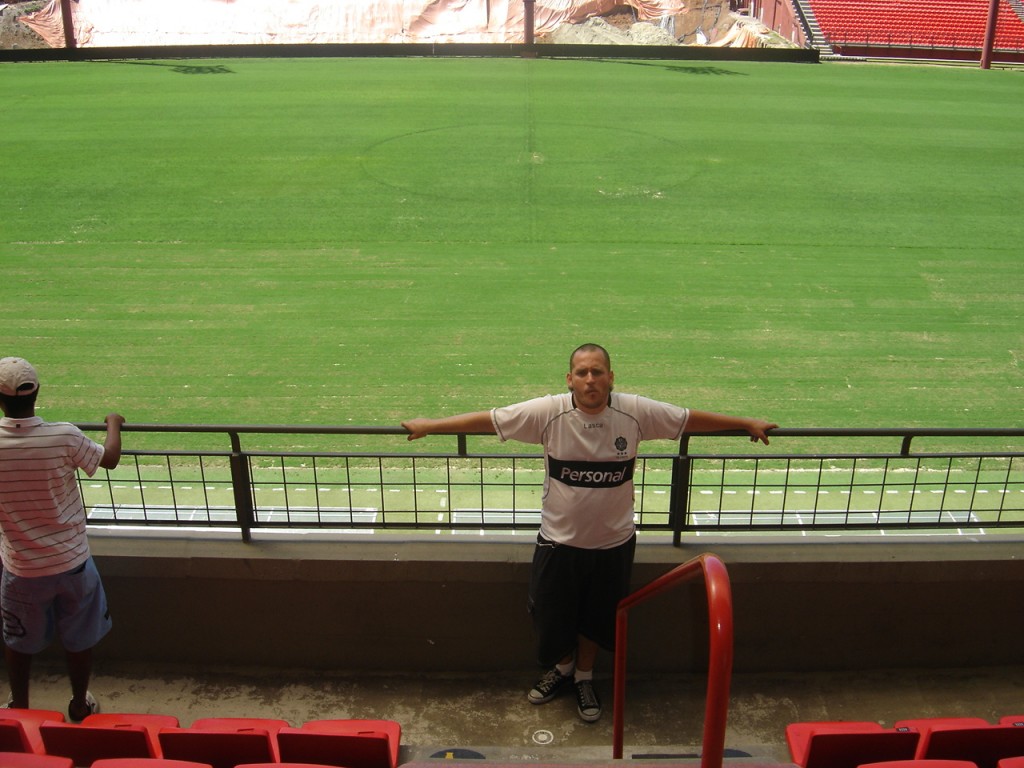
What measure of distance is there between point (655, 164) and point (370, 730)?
19.4 metres

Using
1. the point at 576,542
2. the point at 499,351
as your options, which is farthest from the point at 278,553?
the point at 499,351

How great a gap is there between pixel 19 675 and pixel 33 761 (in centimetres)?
139

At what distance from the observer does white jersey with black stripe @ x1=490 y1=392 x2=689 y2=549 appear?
4016 mm

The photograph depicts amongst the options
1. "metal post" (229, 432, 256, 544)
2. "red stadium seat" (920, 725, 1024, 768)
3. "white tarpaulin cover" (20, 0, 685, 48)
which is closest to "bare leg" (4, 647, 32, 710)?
"metal post" (229, 432, 256, 544)

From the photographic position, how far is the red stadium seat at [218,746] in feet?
10.6

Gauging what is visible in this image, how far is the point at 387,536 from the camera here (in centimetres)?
476

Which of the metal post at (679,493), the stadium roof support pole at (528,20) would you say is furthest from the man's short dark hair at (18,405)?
the stadium roof support pole at (528,20)

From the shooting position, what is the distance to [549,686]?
4.48 meters

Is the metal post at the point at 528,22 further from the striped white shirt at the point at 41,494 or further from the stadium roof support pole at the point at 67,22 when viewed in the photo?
the striped white shirt at the point at 41,494

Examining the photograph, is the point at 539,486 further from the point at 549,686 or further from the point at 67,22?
the point at 67,22

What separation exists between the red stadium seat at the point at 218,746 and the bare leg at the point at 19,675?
3.90ft

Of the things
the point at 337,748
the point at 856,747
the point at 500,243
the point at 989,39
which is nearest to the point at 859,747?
the point at 856,747

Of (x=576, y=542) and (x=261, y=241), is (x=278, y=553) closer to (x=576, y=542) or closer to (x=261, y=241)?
(x=576, y=542)

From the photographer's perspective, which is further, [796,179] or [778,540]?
[796,179]
